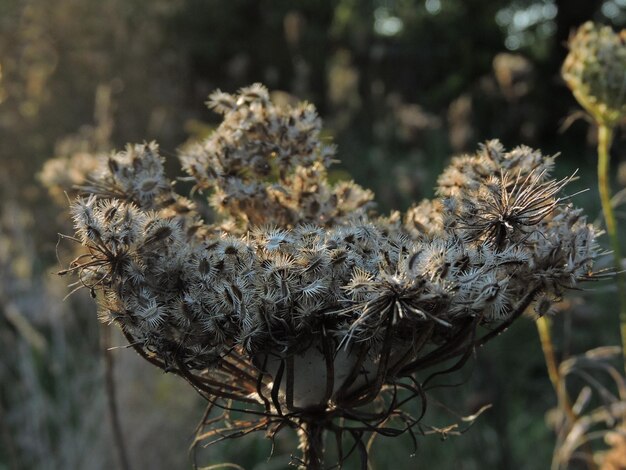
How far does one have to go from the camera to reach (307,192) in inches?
48.7

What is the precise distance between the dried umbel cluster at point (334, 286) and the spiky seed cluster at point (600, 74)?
0.58 m

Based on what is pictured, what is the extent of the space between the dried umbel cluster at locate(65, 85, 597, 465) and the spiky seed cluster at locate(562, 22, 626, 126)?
580 millimetres

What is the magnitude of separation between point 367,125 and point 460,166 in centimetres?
593

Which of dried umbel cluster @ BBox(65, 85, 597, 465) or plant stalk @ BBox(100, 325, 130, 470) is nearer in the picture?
dried umbel cluster @ BBox(65, 85, 597, 465)

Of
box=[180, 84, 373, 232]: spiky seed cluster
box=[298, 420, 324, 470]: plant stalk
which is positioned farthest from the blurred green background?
box=[298, 420, 324, 470]: plant stalk

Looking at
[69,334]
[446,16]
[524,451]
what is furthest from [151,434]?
[446,16]

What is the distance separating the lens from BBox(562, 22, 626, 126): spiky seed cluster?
1.62m

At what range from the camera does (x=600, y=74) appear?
5.32 ft

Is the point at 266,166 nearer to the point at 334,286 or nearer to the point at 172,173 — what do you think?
the point at 334,286

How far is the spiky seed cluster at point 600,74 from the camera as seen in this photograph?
1.62 m

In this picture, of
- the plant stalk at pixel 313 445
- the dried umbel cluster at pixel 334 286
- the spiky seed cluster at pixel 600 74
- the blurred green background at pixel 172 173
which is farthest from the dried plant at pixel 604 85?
the plant stalk at pixel 313 445

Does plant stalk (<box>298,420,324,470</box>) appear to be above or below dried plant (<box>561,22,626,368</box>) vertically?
below

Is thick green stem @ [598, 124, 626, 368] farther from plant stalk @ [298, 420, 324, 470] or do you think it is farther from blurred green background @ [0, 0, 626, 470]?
plant stalk @ [298, 420, 324, 470]

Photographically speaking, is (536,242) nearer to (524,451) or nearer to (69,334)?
(524,451)
